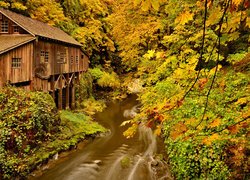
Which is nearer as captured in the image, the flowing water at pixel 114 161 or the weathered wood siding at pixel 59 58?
the flowing water at pixel 114 161

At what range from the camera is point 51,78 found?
23.1 meters

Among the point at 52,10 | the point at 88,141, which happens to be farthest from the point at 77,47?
the point at 88,141

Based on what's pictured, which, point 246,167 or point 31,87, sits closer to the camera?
point 246,167

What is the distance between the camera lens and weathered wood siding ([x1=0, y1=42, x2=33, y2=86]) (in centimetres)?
1716

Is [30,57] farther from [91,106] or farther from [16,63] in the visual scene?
[91,106]

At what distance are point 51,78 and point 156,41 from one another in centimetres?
1244

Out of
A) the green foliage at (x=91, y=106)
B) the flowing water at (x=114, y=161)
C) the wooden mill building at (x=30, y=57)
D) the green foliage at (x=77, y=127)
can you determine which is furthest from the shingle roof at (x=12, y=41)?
the green foliage at (x=91, y=106)

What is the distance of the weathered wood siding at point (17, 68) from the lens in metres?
17.2

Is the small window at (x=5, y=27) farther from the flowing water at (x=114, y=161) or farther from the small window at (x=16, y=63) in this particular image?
the flowing water at (x=114, y=161)

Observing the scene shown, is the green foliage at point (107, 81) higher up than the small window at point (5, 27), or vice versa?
the small window at point (5, 27)

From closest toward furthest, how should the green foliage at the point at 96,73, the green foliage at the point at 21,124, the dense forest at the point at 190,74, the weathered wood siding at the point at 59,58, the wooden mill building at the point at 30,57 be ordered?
1. the dense forest at the point at 190,74
2. the green foliage at the point at 21,124
3. the wooden mill building at the point at 30,57
4. the weathered wood siding at the point at 59,58
5. the green foliage at the point at 96,73

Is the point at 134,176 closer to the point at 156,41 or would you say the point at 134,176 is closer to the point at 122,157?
the point at 122,157

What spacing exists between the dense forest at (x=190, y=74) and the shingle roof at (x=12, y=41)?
5646mm

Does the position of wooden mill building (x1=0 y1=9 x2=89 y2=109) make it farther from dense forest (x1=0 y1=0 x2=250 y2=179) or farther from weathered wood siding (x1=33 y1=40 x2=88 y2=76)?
dense forest (x1=0 y1=0 x2=250 y2=179)
